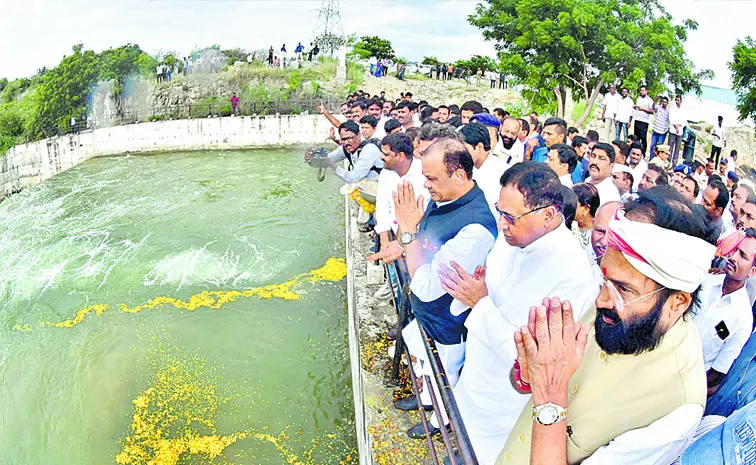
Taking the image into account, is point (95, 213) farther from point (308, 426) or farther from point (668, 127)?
point (668, 127)

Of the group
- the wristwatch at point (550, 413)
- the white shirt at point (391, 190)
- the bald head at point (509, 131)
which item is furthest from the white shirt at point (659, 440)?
the bald head at point (509, 131)

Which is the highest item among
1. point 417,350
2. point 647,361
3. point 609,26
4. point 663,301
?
point 609,26

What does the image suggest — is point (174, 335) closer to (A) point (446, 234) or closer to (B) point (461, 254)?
(A) point (446, 234)

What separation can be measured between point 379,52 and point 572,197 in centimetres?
3329

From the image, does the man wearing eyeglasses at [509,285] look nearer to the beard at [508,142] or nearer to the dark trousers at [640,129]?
the beard at [508,142]

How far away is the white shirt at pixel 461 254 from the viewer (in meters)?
2.72

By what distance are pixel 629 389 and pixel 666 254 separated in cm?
41

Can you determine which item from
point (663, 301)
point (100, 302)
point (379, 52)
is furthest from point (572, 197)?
point (379, 52)

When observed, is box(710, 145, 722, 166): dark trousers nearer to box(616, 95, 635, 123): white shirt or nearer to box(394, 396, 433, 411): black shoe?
box(616, 95, 635, 123): white shirt

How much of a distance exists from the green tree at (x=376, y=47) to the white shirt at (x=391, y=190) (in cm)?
3059

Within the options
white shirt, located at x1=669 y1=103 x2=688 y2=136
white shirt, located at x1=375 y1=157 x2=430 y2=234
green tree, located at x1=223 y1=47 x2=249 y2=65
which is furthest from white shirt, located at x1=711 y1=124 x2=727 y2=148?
green tree, located at x1=223 y1=47 x2=249 y2=65

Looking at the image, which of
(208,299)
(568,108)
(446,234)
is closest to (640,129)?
(568,108)

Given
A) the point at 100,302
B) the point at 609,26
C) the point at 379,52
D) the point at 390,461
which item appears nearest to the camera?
the point at 390,461

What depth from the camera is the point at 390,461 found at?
10.2ft
